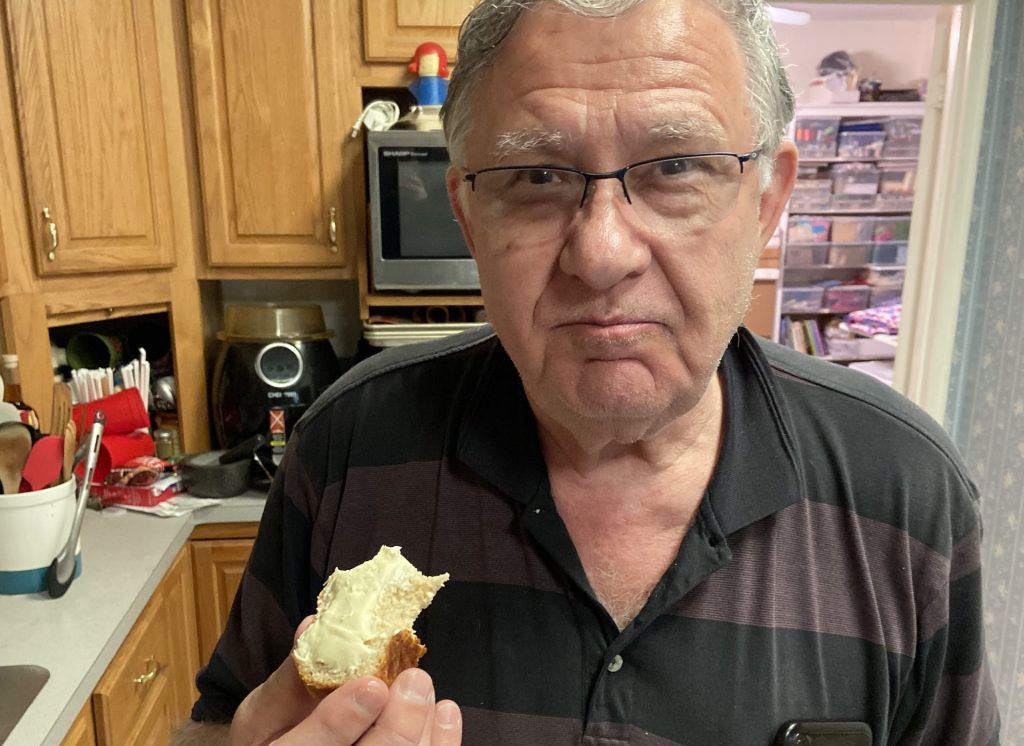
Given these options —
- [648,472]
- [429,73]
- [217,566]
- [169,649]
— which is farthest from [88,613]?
[429,73]

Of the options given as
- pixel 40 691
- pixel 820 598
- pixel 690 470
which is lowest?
pixel 40 691

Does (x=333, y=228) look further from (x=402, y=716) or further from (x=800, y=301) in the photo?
(x=800, y=301)

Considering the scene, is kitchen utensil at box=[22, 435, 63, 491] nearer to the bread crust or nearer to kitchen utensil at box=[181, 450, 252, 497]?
kitchen utensil at box=[181, 450, 252, 497]

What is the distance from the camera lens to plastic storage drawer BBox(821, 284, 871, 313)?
5273 millimetres

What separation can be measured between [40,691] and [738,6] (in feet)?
4.53

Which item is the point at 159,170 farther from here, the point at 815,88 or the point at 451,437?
the point at 815,88

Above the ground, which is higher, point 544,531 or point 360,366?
point 360,366

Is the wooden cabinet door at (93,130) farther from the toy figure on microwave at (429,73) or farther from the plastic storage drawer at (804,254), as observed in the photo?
the plastic storage drawer at (804,254)

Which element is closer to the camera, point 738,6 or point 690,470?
point 738,6

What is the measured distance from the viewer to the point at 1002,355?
6.60 feet

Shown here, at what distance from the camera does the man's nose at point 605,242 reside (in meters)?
0.72

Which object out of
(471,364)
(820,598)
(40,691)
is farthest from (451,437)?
(40,691)

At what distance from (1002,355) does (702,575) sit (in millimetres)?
1696

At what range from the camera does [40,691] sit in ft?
3.81
